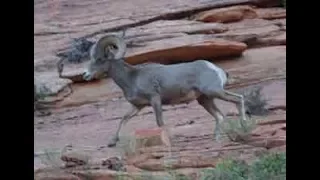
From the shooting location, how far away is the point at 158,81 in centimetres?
650

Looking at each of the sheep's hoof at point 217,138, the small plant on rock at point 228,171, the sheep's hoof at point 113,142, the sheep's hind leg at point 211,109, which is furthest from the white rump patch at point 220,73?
the sheep's hoof at point 113,142

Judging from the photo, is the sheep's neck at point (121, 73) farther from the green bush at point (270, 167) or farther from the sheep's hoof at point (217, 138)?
the green bush at point (270, 167)

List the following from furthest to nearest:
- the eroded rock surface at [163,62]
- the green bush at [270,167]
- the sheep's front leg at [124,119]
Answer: the sheep's front leg at [124,119] < the eroded rock surface at [163,62] < the green bush at [270,167]

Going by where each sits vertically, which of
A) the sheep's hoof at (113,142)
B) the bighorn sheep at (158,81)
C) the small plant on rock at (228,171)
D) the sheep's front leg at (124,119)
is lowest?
the small plant on rock at (228,171)

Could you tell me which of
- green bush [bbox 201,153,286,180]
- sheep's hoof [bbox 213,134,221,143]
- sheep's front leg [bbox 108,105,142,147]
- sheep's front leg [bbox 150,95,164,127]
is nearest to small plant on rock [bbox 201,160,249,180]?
green bush [bbox 201,153,286,180]

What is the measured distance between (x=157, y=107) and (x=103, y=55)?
512mm

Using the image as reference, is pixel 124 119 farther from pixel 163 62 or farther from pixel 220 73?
pixel 220 73

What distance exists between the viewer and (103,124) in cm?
652

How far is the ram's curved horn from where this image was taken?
6543 mm

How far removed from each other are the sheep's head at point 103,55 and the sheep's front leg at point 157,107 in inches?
14.6

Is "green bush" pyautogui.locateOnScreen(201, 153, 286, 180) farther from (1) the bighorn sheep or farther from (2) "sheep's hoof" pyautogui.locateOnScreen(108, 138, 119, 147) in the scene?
(2) "sheep's hoof" pyautogui.locateOnScreen(108, 138, 119, 147)

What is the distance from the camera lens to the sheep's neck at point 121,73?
6531mm

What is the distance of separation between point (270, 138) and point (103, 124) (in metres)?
1.12
